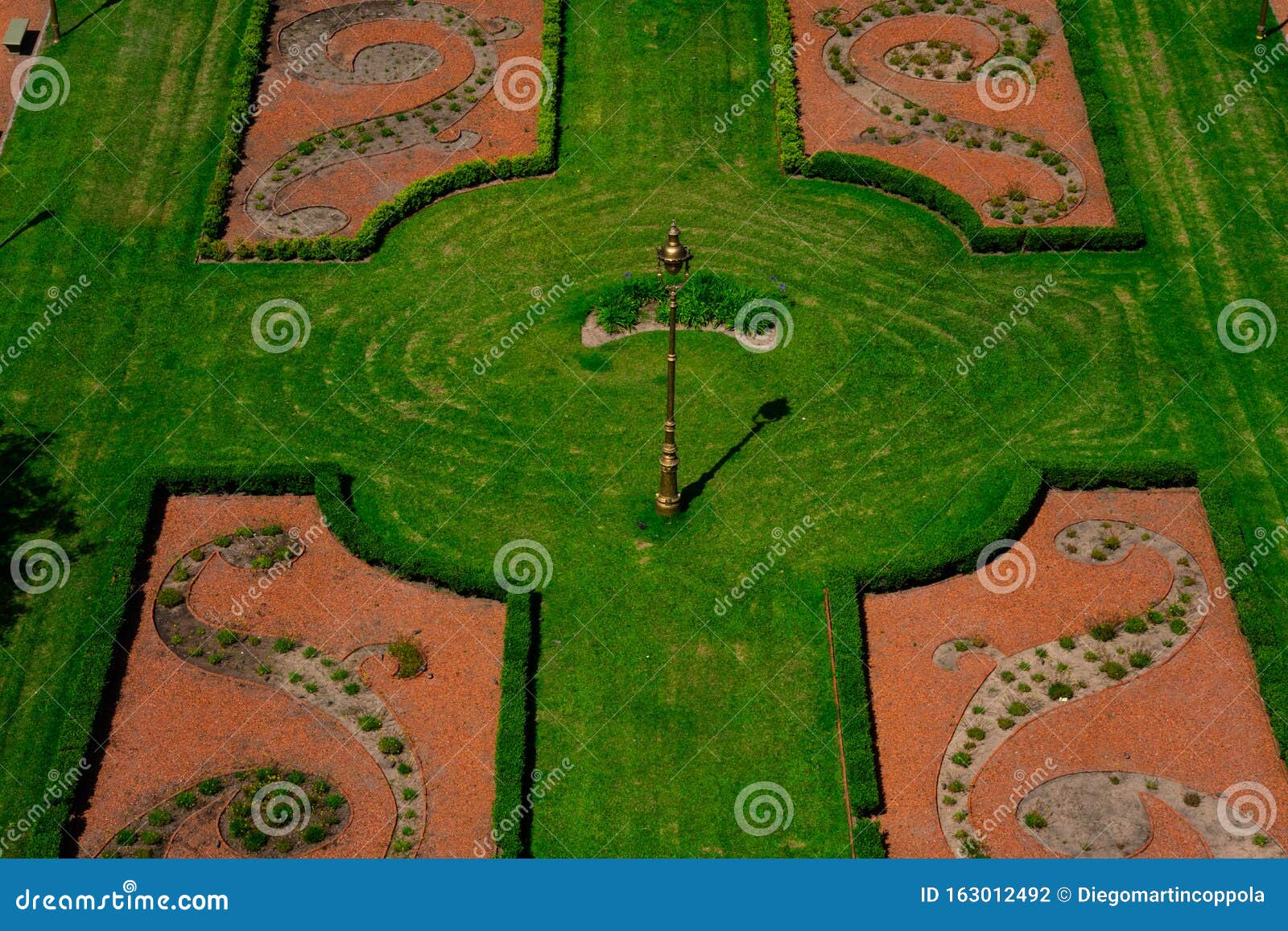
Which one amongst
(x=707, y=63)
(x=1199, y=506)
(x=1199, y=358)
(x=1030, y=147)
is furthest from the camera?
(x=707, y=63)

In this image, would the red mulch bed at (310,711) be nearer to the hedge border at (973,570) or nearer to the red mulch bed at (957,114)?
the hedge border at (973,570)

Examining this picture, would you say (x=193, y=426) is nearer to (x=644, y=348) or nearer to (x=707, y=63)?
(x=644, y=348)

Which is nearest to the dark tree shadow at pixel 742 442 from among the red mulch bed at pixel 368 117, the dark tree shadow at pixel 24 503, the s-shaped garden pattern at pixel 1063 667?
the s-shaped garden pattern at pixel 1063 667

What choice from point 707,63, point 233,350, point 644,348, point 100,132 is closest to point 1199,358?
point 644,348

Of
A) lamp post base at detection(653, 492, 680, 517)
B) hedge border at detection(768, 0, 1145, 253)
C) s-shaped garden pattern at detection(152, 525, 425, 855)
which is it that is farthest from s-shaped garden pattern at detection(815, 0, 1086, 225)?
s-shaped garden pattern at detection(152, 525, 425, 855)

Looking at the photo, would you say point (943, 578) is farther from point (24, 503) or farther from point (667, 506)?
point (24, 503)

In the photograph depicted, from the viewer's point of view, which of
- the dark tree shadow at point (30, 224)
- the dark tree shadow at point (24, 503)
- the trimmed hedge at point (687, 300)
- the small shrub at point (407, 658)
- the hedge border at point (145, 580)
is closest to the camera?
the hedge border at point (145, 580)
